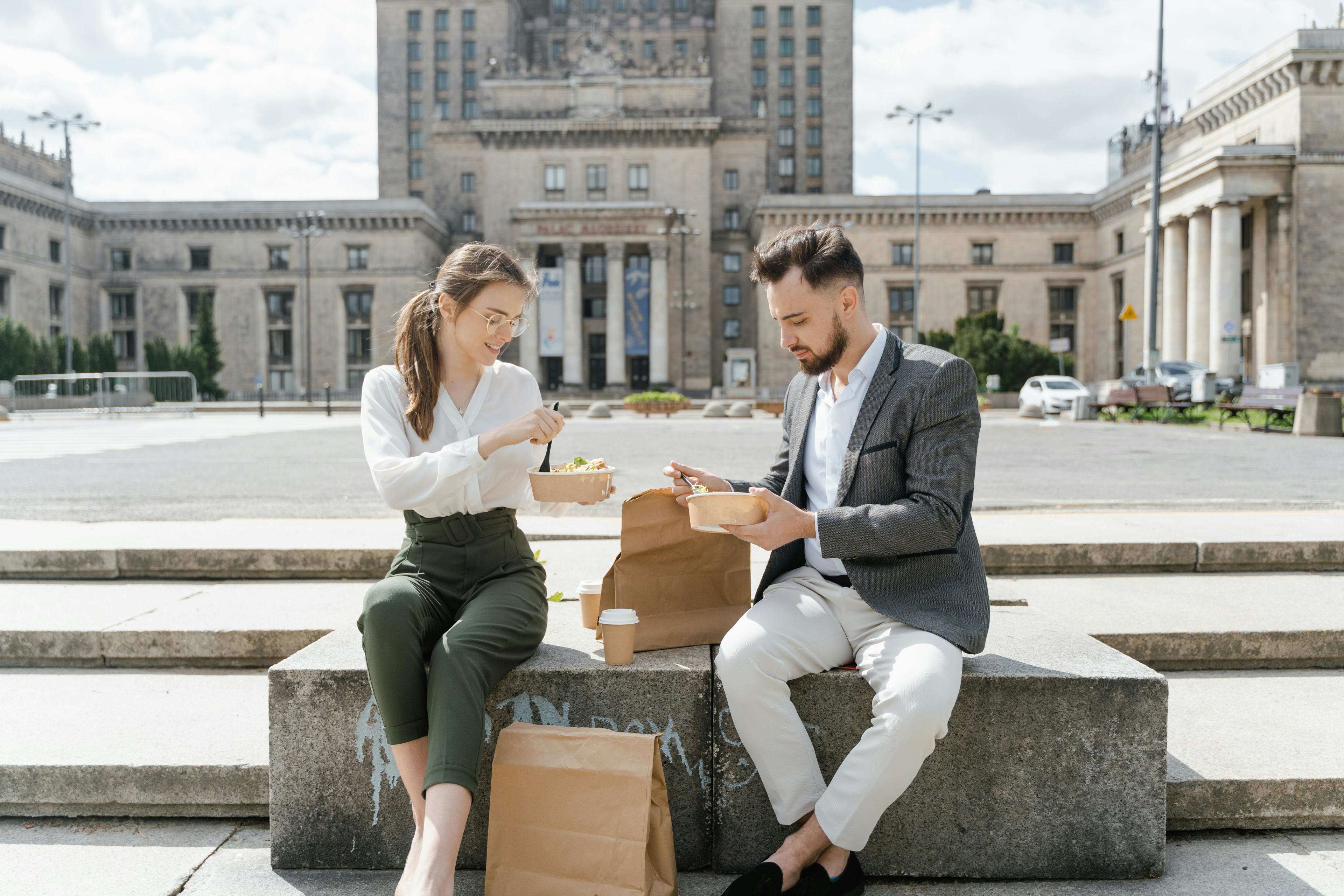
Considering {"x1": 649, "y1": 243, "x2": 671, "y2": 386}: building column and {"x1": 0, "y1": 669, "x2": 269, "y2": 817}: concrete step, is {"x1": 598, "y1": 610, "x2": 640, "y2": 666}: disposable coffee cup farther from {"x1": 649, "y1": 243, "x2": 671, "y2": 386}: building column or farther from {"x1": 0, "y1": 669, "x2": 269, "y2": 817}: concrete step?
{"x1": 649, "y1": 243, "x2": 671, "y2": 386}: building column

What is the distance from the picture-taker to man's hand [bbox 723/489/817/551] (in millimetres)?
2537

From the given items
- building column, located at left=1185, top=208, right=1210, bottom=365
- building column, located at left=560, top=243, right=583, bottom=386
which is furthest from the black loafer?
building column, located at left=560, top=243, right=583, bottom=386

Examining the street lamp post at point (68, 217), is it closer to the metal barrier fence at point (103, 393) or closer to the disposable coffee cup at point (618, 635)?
the metal barrier fence at point (103, 393)

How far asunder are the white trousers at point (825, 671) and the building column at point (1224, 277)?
43340mm

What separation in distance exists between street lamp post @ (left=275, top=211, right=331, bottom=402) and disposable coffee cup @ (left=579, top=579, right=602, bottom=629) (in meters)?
54.8

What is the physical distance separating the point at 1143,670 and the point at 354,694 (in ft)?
7.56

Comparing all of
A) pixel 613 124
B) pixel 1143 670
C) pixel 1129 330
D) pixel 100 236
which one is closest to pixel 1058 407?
pixel 1129 330

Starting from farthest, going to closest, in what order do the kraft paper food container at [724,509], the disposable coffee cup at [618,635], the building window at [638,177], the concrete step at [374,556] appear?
the building window at [638,177]
the concrete step at [374,556]
the disposable coffee cup at [618,635]
the kraft paper food container at [724,509]

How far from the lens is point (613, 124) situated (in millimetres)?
59000

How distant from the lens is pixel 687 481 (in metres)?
2.81

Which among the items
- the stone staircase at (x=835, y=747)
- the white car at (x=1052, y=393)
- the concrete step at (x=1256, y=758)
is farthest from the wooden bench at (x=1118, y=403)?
the stone staircase at (x=835, y=747)

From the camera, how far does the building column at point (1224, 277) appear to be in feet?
131

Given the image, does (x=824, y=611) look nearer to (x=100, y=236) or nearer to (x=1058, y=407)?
(x=1058, y=407)

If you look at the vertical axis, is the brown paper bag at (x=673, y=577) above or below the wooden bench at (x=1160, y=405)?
below
